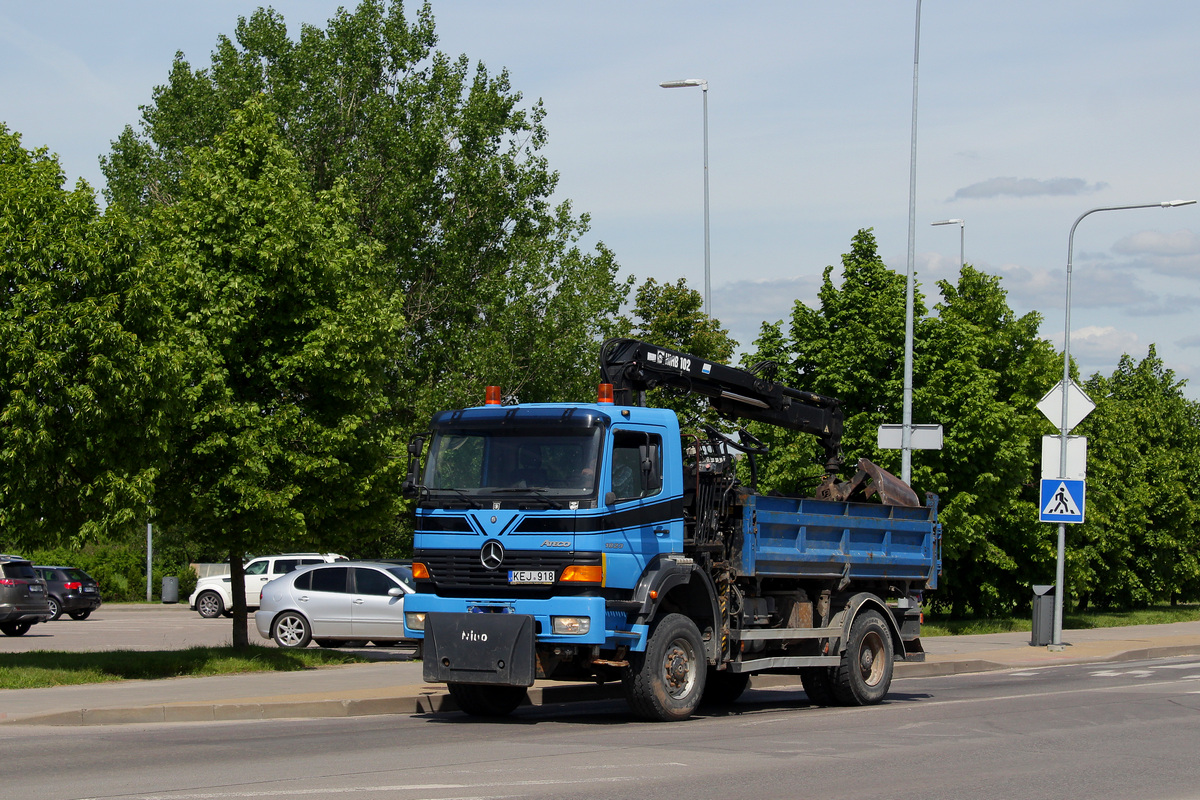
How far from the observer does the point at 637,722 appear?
13281mm

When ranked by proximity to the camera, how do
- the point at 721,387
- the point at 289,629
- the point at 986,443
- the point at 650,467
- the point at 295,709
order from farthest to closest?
1. the point at 986,443
2. the point at 289,629
3. the point at 721,387
4. the point at 295,709
5. the point at 650,467

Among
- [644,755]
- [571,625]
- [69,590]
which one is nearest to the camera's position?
[644,755]

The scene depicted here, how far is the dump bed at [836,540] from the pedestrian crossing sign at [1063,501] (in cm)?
842

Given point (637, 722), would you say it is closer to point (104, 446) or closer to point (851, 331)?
point (104, 446)

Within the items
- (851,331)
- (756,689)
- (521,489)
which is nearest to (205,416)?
(521,489)

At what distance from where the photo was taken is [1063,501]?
24.5 metres

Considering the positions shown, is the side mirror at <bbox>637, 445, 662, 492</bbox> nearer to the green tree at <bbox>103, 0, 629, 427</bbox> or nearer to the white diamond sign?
the white diamond sign

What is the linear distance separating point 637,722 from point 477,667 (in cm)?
198

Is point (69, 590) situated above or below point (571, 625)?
below

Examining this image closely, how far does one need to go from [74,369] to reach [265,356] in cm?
354

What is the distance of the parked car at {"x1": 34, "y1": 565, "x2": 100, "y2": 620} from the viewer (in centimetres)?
3450

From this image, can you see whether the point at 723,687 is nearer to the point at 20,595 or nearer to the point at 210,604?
the point at 20,595

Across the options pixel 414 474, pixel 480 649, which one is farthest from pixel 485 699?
pixel 414 474

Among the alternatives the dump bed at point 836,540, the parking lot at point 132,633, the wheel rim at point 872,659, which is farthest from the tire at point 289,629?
the dump bed at point 836,540
